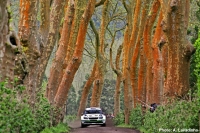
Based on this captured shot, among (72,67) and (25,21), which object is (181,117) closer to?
(25,21)

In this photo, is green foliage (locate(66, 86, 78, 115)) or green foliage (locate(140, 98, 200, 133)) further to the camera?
green foliage (locate(66, 86, 78, 115))

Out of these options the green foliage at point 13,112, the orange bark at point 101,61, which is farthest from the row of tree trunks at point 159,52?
the orange bark at point 101,61

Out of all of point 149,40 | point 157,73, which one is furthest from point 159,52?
point 149,40

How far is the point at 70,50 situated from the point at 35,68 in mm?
11376

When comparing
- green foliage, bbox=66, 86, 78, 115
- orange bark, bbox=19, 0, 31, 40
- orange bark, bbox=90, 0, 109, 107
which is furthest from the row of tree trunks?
green foliage, bbox=66, 86, 78, 115

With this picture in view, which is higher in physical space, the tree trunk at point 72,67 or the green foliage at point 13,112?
the tree trunk at point 72,67

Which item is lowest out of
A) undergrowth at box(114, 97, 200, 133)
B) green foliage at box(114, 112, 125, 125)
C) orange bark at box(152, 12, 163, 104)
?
green foliage at box(114, 112, 125, 125)

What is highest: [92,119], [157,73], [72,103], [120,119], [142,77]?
[142,77]

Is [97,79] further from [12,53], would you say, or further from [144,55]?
[12,53]

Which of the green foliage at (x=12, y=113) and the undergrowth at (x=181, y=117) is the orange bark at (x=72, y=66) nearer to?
the undergrowth at (x=181, y=117)

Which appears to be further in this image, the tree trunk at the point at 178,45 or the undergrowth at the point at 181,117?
the tree trunk at the point at 178,45

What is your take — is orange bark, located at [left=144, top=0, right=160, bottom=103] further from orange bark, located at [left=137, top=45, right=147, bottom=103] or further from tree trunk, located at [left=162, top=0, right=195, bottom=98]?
tree trunk, located at [left=162, top=0, right=195, bottom=98]

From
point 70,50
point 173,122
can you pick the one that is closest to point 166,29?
point 173,122

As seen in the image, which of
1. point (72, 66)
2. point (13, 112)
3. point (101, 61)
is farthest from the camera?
point (101, 61)
